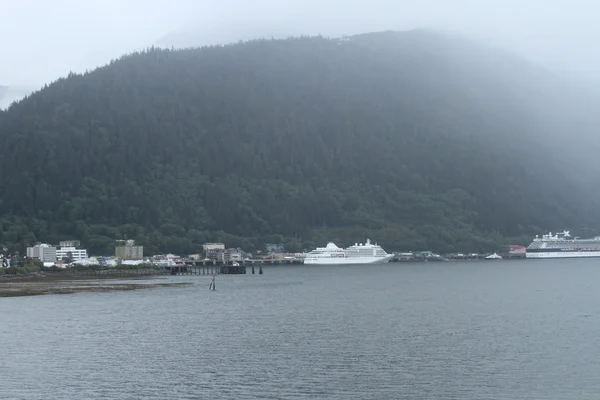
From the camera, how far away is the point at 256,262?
190 m

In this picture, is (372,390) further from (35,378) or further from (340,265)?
(340,265)

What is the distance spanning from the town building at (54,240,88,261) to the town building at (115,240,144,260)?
6.97 meters

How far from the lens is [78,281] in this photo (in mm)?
104500

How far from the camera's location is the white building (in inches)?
6555

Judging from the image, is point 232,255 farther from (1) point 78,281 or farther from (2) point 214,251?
(1) point 78,281

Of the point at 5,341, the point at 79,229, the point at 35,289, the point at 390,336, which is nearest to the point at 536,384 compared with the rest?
the point at 390,336

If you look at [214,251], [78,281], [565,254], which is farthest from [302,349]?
[565,254]

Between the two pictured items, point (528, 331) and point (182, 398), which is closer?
point (182, 398)

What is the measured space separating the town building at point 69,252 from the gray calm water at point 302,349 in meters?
104

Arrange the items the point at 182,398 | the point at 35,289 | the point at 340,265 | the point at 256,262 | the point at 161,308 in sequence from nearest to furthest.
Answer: the point at 182,398 < the point at 161,308 < the point at 35,289 < the point at 340,265 < the point at 256,262

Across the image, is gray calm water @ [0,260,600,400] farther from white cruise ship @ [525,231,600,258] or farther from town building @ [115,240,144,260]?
white cruise ship @ [525,231,600,258]

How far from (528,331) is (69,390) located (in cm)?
2557

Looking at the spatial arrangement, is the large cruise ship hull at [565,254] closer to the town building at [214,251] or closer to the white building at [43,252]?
the town building at [214,251]

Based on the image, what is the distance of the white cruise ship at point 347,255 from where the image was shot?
602ft
